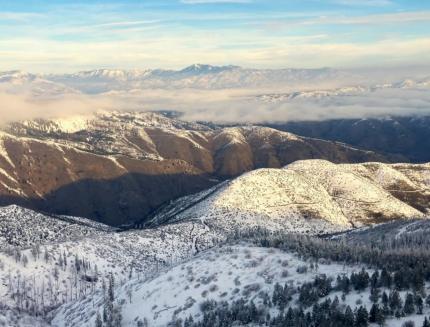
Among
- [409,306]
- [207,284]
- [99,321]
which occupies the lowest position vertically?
[99,321]

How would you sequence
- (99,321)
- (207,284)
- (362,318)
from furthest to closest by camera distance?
(207,284)
(99,321)
(362,318)

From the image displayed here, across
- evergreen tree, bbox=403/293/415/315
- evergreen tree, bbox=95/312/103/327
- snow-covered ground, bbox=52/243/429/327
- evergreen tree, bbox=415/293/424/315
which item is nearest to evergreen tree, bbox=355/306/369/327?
evergreen tree, bbox=403/293/415/315

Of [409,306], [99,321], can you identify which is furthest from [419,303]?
[99,321]

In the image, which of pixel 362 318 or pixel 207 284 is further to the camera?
pixel 207 284

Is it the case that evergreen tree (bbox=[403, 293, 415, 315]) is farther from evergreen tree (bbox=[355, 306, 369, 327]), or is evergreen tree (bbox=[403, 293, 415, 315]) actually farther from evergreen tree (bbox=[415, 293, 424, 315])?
evergreen tree (bbox=[355, 306, 369, 327])

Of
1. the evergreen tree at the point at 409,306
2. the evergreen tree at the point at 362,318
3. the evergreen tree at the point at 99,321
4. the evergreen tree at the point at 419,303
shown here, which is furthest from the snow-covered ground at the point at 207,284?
the evergreen tree at the point at 362,318

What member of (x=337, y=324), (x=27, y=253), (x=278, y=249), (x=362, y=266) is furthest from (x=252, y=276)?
(x=27, y=253)

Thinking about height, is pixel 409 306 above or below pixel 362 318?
above

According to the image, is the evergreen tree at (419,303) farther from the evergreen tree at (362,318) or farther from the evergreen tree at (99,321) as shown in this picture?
the evergreen tree at (99,321)

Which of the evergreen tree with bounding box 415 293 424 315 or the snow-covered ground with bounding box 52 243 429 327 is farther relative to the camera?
the snow-covered ground with bounding box 52 243 429 327

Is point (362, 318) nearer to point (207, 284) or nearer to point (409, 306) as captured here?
point (409, 306)

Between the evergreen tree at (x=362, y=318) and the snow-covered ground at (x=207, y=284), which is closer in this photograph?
the evergreen tree at (x=362, y=318)

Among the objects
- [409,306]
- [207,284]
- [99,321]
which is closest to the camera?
[409,306]
